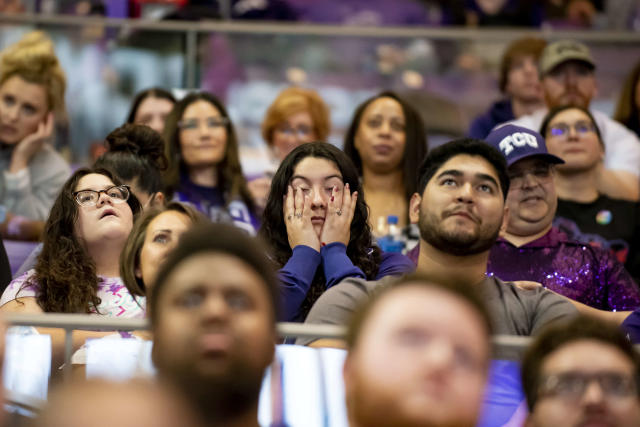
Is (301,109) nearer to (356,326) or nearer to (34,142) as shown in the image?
(34,142)

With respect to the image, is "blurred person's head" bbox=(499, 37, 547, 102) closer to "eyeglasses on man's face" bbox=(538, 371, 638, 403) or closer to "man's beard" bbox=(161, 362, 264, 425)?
"eyeglasses on man's face" bbox=(538, 371, 638, 403)

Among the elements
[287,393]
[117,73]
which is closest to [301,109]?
[117,73]

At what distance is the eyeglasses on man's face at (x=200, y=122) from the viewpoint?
5.50m

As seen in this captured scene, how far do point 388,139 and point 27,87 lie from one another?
6.44 ft

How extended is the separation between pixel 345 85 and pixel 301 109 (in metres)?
0.77

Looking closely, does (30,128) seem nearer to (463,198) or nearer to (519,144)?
(519,144)

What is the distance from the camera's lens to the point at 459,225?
12.2ft

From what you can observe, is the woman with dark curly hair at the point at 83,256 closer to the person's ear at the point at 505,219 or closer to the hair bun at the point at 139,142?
the hair bun at the point at 139,142

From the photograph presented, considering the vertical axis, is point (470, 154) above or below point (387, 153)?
above

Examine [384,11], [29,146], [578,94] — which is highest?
[384,11]

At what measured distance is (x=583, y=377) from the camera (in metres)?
2.42

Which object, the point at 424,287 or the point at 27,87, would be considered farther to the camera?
the point at 27,87

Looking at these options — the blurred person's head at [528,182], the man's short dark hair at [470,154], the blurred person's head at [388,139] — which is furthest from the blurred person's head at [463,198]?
the blurred person's head at [388,139]

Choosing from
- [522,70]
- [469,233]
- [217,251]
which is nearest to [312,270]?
[469,233]
